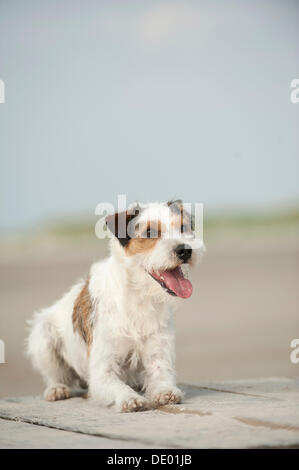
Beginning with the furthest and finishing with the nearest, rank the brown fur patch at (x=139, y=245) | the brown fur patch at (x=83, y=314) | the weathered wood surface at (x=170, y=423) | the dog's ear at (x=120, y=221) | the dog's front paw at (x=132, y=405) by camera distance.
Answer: the brown fur patch at (x=83, y=314) < the dog's ear at (x=120, y=221) < the brown fur patch at (x=139, y=245) < the dog's front paw at (x=132, y=405) < the weathered wood surface at (x=170, y=423)

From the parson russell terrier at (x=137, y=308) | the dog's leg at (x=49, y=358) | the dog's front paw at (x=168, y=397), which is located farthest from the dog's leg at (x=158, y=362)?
the dog's leg at (x=49, y=358)

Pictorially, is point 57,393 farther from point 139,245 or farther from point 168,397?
point 139,245

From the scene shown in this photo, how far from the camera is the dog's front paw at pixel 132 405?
5.35 meters

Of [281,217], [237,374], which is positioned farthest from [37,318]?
[281,217]

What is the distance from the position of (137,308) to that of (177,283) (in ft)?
1.30

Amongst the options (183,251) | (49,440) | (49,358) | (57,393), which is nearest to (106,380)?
(57,393)

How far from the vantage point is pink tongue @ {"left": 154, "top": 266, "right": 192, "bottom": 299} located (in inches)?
224

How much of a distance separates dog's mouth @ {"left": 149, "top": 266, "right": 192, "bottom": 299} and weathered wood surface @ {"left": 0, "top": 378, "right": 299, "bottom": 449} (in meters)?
0.80

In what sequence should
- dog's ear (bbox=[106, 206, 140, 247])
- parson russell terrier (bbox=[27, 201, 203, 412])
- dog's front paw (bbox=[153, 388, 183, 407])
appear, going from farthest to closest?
1. dog's ear (bbox=[106, 206, 140, 247])
2. parson russell terrier (bbox=[27, 201, 203, 412])
3. dog's front paw (bbox=[153, 388, 183, 407])

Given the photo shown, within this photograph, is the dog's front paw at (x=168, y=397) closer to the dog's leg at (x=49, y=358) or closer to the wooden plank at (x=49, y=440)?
the wooden plank at (x=49, y=440)

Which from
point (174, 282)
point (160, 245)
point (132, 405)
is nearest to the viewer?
point (132, 405)

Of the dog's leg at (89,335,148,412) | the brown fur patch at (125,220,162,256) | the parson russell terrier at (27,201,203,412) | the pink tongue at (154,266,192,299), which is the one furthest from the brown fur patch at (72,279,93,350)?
the pink tongue at (154,266,192,299)

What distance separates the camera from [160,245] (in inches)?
220

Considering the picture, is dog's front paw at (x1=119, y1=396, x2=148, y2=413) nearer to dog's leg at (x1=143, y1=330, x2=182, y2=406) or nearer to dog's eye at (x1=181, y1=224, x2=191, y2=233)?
dog's leg at (x1=143, y1=330, x2=182, y2=406)
